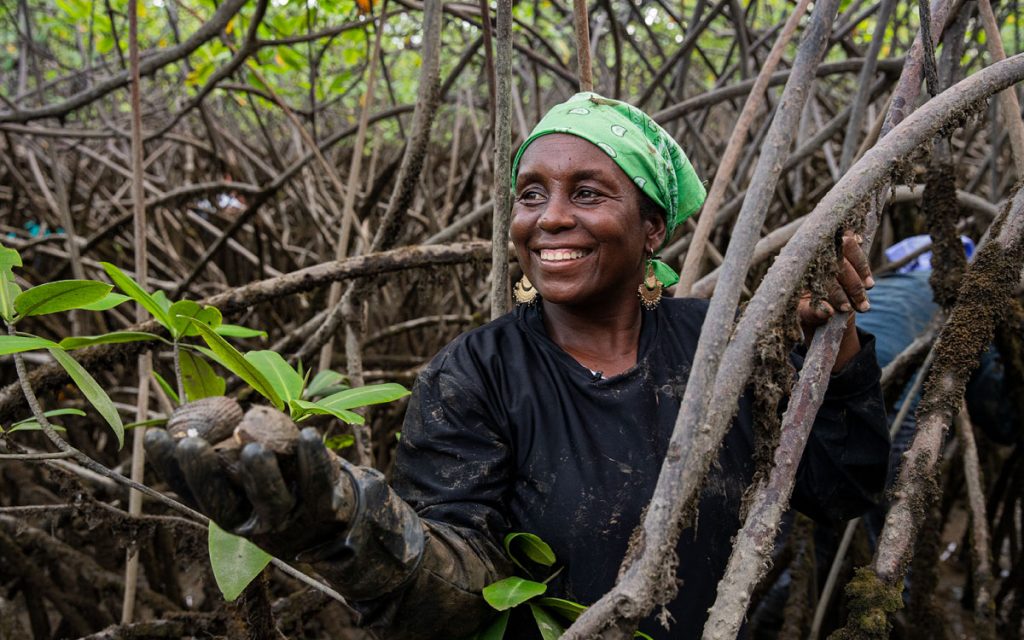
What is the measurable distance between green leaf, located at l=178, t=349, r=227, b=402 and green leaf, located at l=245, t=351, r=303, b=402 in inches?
3.5

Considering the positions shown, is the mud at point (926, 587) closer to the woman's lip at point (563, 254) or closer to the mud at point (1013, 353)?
the mud at point (1013, 353)

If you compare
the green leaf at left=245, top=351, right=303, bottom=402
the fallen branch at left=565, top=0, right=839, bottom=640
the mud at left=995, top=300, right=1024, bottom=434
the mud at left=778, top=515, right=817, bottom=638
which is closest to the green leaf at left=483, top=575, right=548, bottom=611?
the fallen branch at left=565, top=0, right=839, bottom=640

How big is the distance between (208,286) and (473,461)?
2301 millimetres

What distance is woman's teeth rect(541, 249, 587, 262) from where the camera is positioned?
1026 millimetres

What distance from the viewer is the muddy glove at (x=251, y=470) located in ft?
1.86

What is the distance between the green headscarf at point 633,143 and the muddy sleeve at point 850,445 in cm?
28

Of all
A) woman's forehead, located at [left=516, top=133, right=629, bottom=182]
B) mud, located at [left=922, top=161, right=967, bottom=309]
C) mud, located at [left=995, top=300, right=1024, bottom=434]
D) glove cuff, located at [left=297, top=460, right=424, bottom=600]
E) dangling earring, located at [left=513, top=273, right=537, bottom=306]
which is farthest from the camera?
mud, located at [left=995, top=300, right=1024, bottom=434]

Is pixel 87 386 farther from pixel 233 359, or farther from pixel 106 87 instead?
pixel 106 87

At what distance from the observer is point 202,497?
0.58 m

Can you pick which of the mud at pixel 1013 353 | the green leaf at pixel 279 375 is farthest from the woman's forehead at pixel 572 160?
the mud at pixel 1013 353

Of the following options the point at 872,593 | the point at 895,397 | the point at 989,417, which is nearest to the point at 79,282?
the point at 872,593

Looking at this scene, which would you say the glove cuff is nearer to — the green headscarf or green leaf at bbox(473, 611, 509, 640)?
green leaf at bbox(473, 611, 509, 640)

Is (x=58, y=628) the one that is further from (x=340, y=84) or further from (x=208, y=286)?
(x=340, y=84)

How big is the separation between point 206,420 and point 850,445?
87 centimetres
